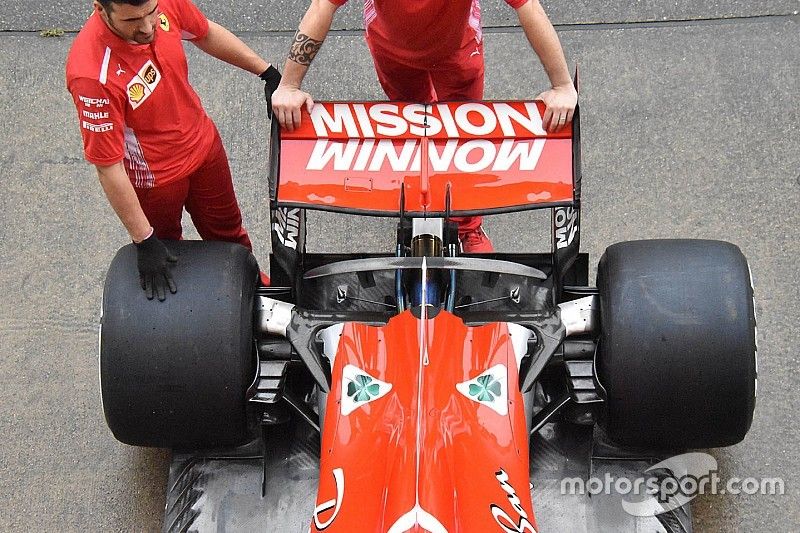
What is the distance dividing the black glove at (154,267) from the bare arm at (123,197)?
0.04 m

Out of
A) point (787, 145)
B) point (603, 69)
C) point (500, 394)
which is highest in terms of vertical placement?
point (603, 69)

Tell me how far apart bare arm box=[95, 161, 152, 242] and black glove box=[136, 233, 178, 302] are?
4 cm

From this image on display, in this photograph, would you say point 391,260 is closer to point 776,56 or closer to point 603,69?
point 603,69

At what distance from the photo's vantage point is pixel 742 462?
3936 millimetres

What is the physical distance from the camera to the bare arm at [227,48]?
3.68 m

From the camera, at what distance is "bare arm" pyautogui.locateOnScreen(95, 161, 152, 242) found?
3.22 m

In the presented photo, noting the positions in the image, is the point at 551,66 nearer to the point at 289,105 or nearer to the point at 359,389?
the point at 289,105

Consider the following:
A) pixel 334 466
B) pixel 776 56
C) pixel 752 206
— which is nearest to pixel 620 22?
pixel 776 56

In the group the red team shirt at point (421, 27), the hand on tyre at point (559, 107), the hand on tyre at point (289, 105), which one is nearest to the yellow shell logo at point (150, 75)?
the hand on tyre at point (289, 105)

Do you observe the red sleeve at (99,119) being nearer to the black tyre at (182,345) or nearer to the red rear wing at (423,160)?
the black tyre at (182,345)

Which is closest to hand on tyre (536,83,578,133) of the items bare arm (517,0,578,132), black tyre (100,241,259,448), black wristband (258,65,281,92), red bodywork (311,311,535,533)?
bare arm (517,0,578,132)

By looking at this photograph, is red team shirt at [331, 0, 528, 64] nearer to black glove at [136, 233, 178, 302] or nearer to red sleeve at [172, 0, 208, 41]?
red sleeve at [172, 0, 208, 41]

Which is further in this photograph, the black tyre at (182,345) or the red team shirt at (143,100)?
the black tyre at (182,345)

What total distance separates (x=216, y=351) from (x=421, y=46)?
1.36 m
